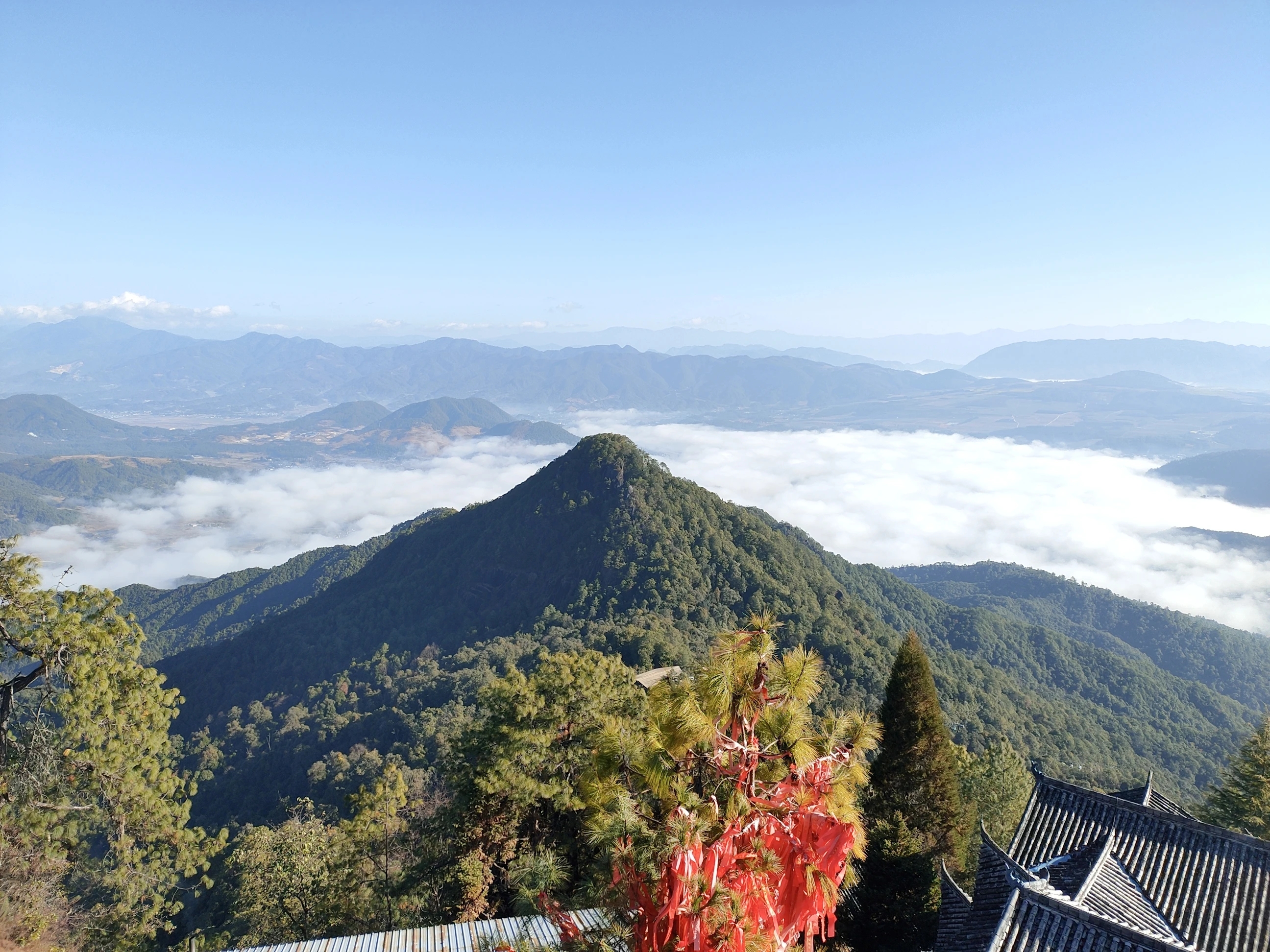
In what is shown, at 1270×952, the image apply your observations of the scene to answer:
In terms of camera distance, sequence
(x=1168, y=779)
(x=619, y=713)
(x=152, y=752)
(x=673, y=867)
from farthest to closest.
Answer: (x=1168, y=779)
(x=619, y=713)
(x=152, y=752)
(x=673, y=867)

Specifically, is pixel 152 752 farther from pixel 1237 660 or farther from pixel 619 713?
pixel 1237 660

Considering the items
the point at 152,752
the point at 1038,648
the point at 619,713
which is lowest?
the point at 1038,648

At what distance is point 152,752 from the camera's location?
11.7m

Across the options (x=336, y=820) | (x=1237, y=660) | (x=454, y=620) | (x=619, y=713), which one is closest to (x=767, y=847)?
(x=619, y=713)

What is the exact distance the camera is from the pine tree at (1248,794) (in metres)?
19.1

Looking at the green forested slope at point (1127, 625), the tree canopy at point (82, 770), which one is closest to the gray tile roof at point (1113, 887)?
the tree canopy at point (82, 770)

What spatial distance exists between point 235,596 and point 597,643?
93.3 meters

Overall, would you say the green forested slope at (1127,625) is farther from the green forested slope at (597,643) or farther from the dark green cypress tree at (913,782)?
the dark green cypress tree at (913,782)

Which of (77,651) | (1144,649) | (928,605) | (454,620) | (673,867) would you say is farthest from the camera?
(1144,649)

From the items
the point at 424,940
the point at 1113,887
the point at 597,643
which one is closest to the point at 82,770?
the point at 424,940

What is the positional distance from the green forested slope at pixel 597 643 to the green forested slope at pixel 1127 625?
2144 cm

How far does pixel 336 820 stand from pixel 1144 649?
134526 mm

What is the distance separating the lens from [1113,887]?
408 inches

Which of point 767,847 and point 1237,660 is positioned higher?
point 767,847
